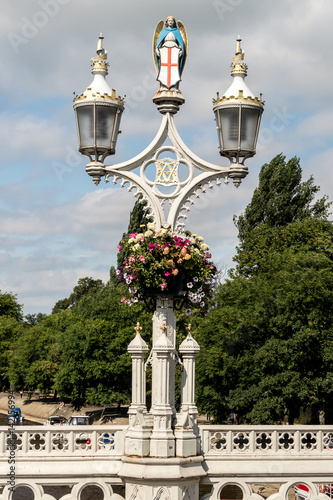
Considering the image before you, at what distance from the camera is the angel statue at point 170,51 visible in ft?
47.0


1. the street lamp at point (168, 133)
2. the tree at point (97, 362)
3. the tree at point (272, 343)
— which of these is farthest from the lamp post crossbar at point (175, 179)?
the tree at point (97, 362)

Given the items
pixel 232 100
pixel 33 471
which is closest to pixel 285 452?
pixel 33 471

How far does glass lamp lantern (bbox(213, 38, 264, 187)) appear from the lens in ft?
45.4

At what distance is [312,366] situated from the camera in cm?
3122

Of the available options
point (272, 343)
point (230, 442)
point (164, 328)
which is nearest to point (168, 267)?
point (164, 328)

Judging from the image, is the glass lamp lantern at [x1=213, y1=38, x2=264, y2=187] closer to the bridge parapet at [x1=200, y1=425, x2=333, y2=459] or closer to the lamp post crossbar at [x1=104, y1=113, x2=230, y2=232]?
the lamp post crossbar at [x1=104, y1=113, x2=230, y2=232]

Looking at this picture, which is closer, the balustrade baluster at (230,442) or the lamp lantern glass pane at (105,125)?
the lamp lantern glass pane at (105,125)

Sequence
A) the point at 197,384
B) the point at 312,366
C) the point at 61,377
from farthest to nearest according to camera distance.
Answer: the point at 61,377 < the point at 197,384 < the point at 312,366

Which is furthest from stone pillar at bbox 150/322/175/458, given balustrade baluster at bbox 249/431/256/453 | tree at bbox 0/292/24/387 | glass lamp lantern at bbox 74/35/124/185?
tree at bbox 0/292/24/387

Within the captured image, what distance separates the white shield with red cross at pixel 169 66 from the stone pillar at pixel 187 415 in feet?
15.7

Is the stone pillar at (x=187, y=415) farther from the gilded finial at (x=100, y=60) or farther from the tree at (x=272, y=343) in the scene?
the tree at (x=272, y=343)

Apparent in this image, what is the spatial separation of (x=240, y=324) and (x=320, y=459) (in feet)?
59.0

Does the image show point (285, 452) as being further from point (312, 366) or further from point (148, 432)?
point (312, 366)

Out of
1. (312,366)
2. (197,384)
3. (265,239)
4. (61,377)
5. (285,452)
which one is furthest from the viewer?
(61,377)
